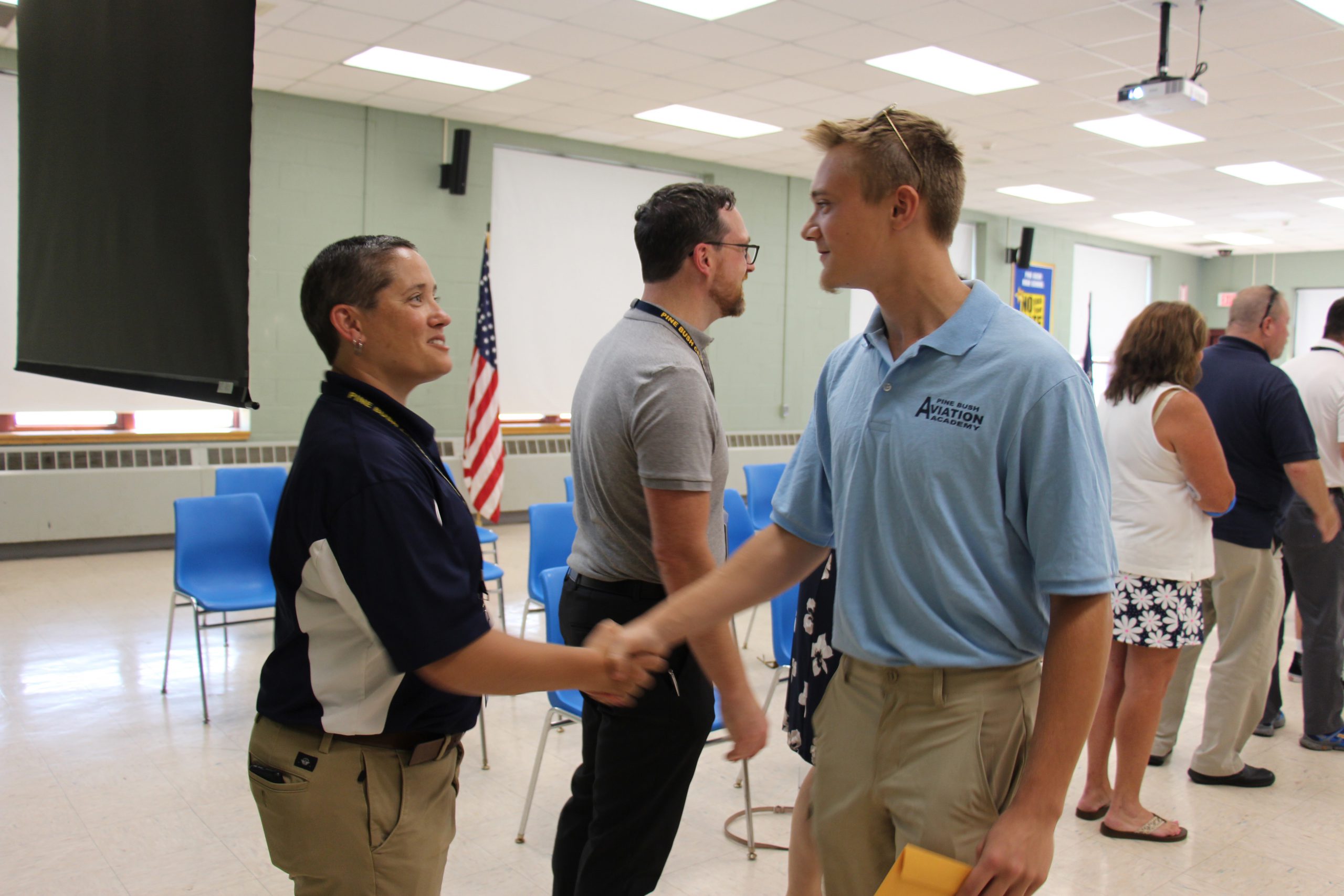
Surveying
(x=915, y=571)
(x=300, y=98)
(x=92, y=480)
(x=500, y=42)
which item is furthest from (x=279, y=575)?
(x=300, y=98)

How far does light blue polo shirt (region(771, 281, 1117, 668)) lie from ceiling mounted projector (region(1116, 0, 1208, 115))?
17.3 feet

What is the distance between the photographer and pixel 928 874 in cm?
124

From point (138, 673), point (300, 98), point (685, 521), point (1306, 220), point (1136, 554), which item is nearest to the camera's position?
point (685, 521)

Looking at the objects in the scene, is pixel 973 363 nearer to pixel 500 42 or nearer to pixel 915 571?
pixel 915 571

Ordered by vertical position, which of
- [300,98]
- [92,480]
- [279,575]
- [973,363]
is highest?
[300,98]

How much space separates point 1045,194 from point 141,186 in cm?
1203

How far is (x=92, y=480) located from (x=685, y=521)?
6702mm

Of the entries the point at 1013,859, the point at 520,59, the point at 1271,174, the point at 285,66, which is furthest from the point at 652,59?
the point at 1271,174

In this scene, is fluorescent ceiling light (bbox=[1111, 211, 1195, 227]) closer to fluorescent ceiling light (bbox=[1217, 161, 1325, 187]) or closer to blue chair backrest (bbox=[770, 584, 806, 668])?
fluorescent ceiling light (bbox=[1217, 161, 1325, 187])

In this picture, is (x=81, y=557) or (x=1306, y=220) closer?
(x=81, y=557)

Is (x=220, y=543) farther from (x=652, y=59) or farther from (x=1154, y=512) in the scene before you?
(x=652, y=59)

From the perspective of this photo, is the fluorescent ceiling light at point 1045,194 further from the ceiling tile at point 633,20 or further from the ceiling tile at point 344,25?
the ceiling tile at point 344,25

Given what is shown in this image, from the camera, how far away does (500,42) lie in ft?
21.6

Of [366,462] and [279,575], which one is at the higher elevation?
[366,462]
